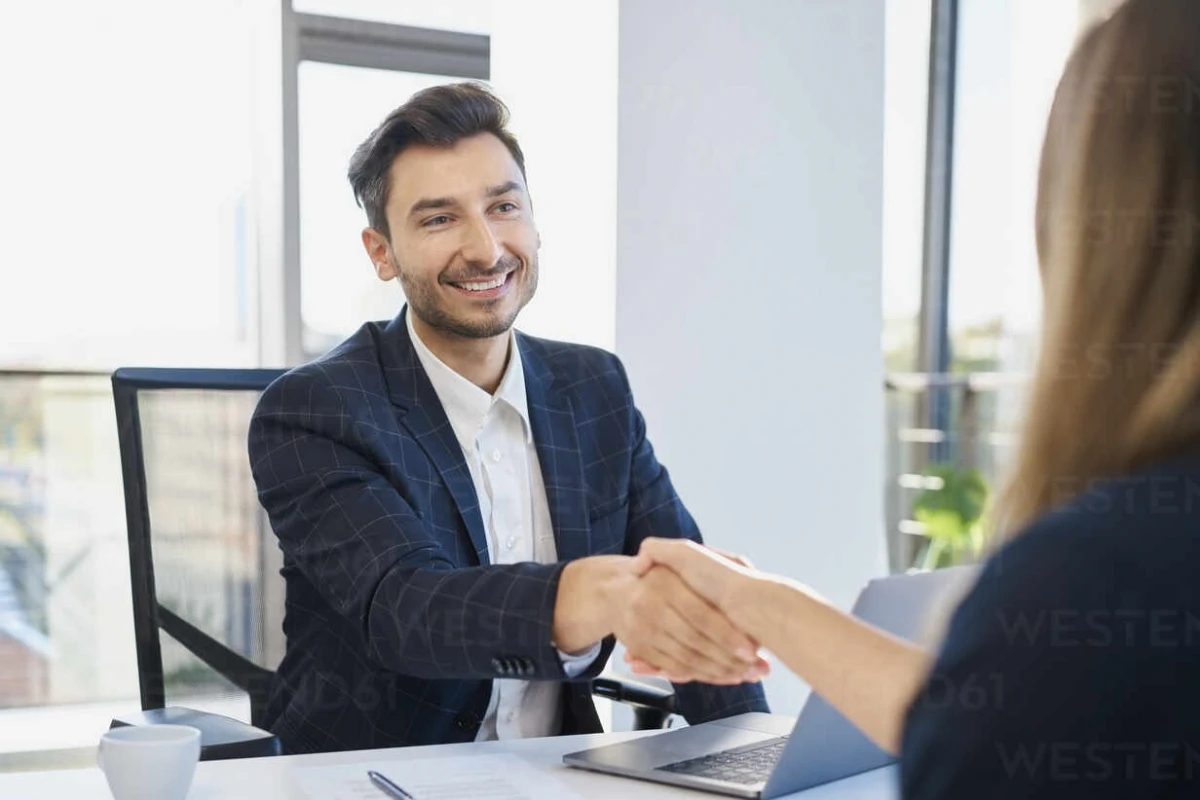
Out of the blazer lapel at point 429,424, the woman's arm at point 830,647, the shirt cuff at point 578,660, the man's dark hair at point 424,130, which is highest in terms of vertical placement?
the man's dark hair at point 424,130

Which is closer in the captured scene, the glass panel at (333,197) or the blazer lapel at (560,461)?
the blazer lapel at (560,461)

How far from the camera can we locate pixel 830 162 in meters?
3.06

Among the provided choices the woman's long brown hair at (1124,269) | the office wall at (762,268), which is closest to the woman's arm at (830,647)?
the woman's long brown hair at (1124,269)

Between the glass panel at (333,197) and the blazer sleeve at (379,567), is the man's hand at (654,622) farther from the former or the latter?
the glass panel at (333,197)

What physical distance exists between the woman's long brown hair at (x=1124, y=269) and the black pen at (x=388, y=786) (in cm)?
60

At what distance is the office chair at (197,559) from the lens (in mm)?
1675

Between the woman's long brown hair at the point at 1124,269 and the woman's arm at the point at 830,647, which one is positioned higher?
the woman's long brown hair at the point at 1124,269

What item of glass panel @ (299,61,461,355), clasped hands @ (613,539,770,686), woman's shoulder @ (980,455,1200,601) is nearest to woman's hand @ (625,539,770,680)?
clasped hands @ (613,539,770,686)

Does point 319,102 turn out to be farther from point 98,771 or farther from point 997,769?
point 997,769

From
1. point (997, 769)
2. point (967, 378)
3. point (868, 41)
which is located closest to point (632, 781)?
point (997, 769)

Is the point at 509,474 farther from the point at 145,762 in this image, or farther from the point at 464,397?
the point at 145,762

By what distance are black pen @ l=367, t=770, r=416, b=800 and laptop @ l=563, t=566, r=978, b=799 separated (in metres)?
0.18

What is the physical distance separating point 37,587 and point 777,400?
74.5 inches

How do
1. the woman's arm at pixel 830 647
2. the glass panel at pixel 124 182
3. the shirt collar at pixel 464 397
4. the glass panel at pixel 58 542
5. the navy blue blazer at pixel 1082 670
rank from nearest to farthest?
1. the navy blue blazer at pixel 1082 670
2. the woman's arm at pixel 830 647
3. the shirt collar at pixel 464 397
4. the glass panel at pixel 124 182
5. the glass panel at pixel 58 542
